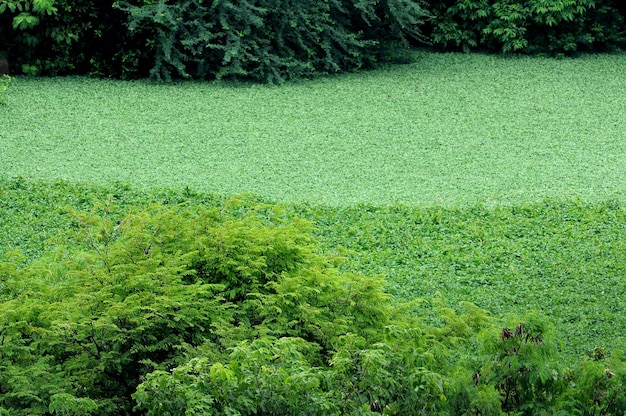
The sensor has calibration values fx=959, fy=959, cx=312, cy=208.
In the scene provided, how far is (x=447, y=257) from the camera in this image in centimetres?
662

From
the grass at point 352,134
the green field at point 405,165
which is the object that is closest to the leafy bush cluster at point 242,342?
the green field at point 405,165

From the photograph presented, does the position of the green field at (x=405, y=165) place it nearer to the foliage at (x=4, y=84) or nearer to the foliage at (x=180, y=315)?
the foliage at (x=4, y=84)

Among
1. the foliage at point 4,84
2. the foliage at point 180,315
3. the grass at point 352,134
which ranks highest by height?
the foliage at point 180,315

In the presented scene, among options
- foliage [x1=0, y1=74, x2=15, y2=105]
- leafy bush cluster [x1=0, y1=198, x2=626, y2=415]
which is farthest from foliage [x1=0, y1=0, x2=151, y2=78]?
leafy bush cluster [x1=0, y1=198, x2=626, y2=415]

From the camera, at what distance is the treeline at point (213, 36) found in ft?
36.7

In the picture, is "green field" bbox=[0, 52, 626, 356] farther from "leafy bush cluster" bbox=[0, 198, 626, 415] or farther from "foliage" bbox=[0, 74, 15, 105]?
"leafy bush cluster" bbox=[0, 198, 626, 415]

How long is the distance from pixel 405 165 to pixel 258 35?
3.59m

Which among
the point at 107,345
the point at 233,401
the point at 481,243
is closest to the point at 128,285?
the point at 107,345

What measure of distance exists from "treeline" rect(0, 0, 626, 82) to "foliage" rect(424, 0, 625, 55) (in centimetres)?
4

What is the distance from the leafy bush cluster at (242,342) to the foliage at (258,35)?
6555 millimetres

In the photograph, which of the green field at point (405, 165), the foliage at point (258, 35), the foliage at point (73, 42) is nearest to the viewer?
the green field at point (405, 165)

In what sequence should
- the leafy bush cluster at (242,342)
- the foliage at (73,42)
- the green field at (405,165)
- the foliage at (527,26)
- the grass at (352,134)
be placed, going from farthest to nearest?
the foliage at (527,26), the foliage at (73,42), the grass at (352,134), the green field at (405,165), the leafy bush cluster at (242,342)

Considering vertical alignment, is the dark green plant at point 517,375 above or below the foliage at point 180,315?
above

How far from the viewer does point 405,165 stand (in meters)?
8.83
